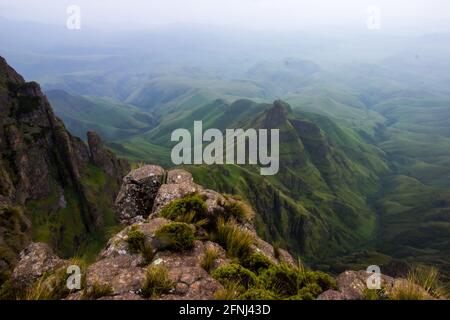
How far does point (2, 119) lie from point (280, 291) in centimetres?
15977

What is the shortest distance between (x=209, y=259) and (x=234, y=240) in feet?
6.57

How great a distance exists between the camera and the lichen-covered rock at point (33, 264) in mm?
11445

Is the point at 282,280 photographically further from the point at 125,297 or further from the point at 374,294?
the point at 125,297

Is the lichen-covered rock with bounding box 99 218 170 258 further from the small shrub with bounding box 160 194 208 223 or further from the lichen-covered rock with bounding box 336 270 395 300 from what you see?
the lichen-covered rock with bounding box 336 270 395 300

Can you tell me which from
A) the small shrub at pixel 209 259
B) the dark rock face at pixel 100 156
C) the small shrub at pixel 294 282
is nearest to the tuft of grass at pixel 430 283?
the small shrub at pixel 294 282

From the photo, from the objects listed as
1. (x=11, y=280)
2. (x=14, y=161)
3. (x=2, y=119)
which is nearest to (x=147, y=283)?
(x=11, y=280)

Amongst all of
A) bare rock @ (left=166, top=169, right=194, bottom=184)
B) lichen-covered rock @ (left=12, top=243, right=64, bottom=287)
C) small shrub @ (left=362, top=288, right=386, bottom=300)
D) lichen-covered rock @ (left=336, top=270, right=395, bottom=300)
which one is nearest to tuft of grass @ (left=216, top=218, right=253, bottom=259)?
lichen-covered rock @ (left=336, top=270, right=395, bottom=300)

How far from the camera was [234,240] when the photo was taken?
13805mm

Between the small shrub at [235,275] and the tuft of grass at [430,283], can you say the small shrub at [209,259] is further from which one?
the tuft of grass at [430,283]

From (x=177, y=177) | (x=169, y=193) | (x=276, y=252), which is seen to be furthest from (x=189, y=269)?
(x=177, y=177)

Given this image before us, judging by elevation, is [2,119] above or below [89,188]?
above
